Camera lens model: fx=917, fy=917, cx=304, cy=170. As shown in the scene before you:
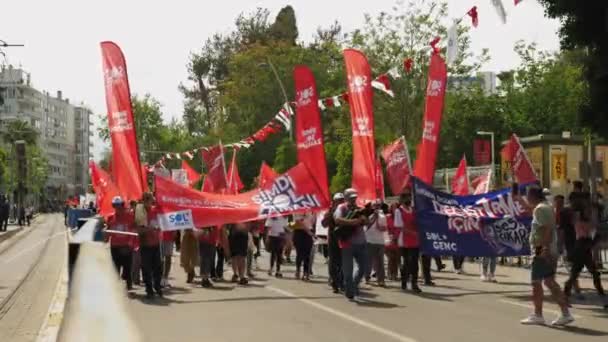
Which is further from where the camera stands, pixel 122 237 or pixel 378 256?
pixel 378 256

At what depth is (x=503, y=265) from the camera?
76.7ft

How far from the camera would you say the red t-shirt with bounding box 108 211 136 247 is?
14.7 meters

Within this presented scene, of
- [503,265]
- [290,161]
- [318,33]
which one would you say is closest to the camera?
[503,265]

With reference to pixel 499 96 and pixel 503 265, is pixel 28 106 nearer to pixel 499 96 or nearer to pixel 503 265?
pixel 499 96

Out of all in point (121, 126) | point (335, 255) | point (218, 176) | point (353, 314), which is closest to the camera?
point (353, 314)

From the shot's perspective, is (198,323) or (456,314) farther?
(456,314)

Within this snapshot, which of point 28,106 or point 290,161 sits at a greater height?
point 28,106

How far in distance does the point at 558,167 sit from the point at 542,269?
29.9 metres

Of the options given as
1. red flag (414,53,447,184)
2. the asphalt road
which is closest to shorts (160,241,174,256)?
the asphalt road

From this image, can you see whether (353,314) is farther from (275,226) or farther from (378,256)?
(275,226)

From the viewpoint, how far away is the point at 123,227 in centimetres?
1479

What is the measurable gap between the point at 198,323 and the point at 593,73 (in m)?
8.98

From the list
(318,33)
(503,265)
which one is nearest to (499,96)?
(318,33)

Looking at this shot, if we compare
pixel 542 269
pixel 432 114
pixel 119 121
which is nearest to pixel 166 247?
pixel 119 121
